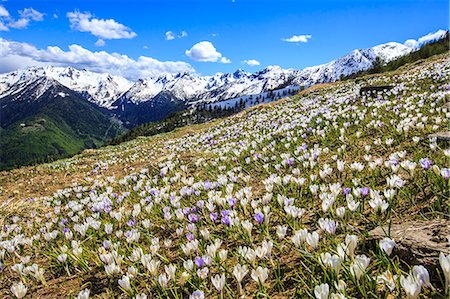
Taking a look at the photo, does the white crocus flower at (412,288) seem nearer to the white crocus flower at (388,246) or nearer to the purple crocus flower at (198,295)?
the white crocus flower at (388,246)

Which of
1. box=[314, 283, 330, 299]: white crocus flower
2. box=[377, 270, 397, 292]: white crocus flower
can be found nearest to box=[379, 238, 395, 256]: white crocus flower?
box=[377, 270, 397, 292]: white crocus flower

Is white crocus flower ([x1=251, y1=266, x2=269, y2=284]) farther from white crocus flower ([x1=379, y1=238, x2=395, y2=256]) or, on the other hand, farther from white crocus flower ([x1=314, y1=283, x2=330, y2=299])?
white crocus flower ([x1=379, y1=238, x2=395, y2=256])

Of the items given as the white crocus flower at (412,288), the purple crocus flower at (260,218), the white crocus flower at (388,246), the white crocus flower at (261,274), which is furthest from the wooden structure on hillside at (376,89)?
the white crocus flower at (412,288)

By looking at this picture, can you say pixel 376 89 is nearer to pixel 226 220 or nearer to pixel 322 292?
pixel 226 220

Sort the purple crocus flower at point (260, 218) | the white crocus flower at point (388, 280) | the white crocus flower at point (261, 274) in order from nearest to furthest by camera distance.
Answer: the white crocus flower at point (388, 280) < the white crocus flower at point (261, 274) < the purple crocus flower at point (260, 218)

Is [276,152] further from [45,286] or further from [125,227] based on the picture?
[45,286]

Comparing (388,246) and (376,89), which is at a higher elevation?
(376,89)

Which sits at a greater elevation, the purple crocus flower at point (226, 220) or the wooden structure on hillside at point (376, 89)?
the wooden structure on hillside at point (376, 89)

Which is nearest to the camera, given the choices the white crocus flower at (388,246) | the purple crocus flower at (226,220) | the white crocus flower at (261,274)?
the white crocus flower at (388,246)

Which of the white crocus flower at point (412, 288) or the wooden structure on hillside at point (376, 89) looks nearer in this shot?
the white crocus flower at point (412, 288)

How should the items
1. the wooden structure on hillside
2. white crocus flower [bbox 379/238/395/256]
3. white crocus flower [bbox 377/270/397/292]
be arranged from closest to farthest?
1. white crocus flower [bbox 377/270/397/292]
2. white crocus flower [bbox 379/238/395/256]
3. the wooden structure on hillside

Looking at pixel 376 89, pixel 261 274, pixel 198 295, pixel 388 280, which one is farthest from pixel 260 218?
pixel 376 89

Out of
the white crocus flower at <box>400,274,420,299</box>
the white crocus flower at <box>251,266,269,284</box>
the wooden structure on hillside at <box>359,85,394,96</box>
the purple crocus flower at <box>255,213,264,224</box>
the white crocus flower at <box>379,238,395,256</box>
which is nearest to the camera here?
the white crocus flower at <box>400,274,420,299</box>

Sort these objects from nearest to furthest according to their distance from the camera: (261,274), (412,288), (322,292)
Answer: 1. (412,288)
2. (322,292)
3. (261,274)
